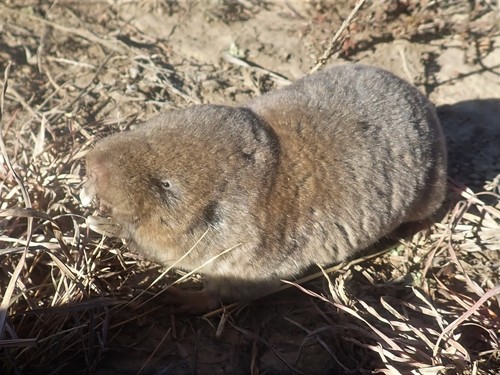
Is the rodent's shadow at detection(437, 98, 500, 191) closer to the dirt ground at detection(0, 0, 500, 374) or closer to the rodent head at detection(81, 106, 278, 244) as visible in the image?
the dirt ground at detection(0, 0, 500, 374)

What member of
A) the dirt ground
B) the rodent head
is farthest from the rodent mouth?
the dirt ground

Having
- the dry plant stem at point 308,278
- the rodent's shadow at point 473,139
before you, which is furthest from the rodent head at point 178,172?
the rodent's shadow at point 473,139

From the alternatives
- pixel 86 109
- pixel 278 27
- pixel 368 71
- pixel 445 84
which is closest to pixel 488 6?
pixel 445 84

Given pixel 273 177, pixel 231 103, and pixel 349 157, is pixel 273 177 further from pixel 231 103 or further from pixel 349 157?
pixel 231 103

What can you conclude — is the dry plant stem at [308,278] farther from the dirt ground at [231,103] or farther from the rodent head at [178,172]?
the rodent head at [178,172]

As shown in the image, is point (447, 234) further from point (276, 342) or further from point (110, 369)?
point (110, 369)

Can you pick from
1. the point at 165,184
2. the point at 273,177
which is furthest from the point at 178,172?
the point at 273,177
